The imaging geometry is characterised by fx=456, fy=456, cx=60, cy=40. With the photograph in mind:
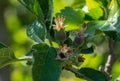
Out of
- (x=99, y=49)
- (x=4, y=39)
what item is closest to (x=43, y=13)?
(x=99, y=49)

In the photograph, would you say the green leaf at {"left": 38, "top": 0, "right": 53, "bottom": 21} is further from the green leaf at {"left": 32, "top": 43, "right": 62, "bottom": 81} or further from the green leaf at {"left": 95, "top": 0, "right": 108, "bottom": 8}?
the green leaf at {"left": 95, "top": 0, "right": 108, "bottom": 8}

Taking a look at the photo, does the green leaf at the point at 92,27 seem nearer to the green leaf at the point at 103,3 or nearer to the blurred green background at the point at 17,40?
the green leaf at the point at 103,3

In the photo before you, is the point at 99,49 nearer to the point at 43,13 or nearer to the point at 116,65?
the point at 116,65

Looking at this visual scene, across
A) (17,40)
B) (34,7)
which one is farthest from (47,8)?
(17,40)

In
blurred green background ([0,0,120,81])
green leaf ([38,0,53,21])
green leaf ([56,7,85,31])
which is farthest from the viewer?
blurred green background ([0,0,120,81])

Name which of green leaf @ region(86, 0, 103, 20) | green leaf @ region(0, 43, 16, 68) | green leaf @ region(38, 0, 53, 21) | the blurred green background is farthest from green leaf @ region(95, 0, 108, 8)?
the blurred green background
